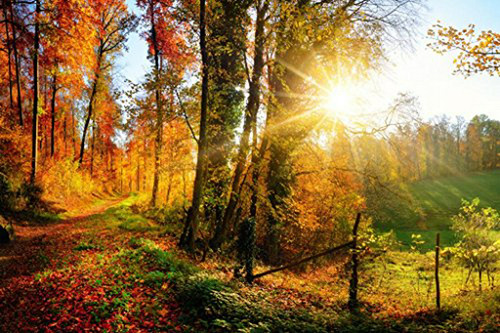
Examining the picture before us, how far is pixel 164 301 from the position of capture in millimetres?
5375

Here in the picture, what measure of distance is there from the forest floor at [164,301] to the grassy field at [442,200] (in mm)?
24771

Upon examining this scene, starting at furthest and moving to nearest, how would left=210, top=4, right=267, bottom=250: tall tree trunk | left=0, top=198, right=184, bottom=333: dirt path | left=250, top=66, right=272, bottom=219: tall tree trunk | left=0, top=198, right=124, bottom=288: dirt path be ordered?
left=250, top=66, right=272, bottom=219: tall tree trunk → left=210, top=4, right=267, bottom=250: tall tree trunk → left=0, top=198, right=124, bottom=288: dirt path → left=0, top=198, right=184, bottom=333: dirt path

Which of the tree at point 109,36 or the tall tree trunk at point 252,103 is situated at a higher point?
the tree at point 109,36

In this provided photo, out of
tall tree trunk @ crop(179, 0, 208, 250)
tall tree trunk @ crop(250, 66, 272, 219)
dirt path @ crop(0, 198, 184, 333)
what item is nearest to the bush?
dirt path @ crop(0, 198, 184, 333)

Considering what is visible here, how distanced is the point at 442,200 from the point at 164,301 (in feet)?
171

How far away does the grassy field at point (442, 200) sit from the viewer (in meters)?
32.5

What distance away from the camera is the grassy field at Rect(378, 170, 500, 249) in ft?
107

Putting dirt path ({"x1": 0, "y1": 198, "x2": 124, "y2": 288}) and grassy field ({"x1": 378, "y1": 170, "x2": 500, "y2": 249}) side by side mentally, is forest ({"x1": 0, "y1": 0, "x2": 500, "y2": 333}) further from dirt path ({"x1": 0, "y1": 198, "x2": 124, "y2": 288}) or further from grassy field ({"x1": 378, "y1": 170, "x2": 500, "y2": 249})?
grassy field ({"x1": 378, "y1": 170, "x2": 500, "y2": 249})

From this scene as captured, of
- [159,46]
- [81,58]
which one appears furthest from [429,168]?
[81,58]

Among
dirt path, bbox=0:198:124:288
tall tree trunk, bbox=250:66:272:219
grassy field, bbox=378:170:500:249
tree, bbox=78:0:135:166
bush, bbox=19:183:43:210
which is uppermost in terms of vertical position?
tree, bbox=78:0:135:166

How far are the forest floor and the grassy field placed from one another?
975 inches

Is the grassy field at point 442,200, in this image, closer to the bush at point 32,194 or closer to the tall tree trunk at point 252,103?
the tall tree trunk at point 252,103

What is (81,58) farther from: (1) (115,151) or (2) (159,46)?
(1) (115,151)

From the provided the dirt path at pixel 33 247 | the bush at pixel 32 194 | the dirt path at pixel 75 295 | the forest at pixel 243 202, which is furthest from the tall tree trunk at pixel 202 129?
the bush at pixel 32 194
